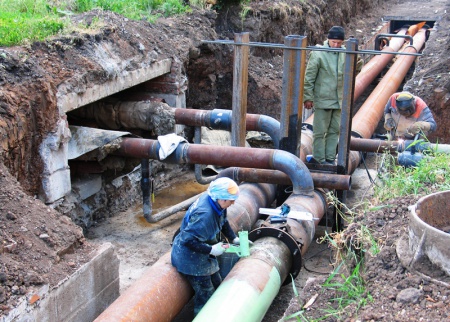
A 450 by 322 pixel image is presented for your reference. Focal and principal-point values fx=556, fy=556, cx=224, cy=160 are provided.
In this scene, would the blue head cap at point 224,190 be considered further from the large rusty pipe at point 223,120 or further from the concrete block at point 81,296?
the large rusty pipe at point 223,120

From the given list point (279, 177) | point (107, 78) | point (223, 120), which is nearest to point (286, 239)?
point (279, 177)

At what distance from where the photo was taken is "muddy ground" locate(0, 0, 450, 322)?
343 cm

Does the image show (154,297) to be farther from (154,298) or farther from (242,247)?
(242,247)

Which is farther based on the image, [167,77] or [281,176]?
[167,77]

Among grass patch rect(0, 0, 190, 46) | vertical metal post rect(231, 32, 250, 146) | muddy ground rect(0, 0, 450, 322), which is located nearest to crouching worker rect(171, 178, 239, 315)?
muddy ground rect(0, 0, 450, 322)

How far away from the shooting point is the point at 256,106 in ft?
33.1

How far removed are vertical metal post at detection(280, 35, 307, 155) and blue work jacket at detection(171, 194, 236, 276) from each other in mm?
2057

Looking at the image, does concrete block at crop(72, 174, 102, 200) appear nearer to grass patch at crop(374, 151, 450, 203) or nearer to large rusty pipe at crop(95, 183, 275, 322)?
large rusty pipe at crop(95, 183, 275, 322)

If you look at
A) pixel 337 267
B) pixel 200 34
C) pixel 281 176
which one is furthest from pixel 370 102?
pixel 337 267

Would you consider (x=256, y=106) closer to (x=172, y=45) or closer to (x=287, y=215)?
(x=172, y=45)

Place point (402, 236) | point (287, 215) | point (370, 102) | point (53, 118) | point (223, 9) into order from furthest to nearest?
point (223, 9), point (370, 102), point (53, 118), point (287, 215), point (402, 236)

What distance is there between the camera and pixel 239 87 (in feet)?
21.5

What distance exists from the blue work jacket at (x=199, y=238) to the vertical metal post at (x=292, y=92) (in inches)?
81.0

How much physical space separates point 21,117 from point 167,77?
10.2ft
